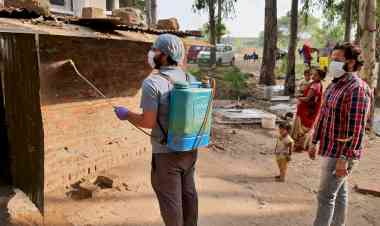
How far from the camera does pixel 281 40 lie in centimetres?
5972

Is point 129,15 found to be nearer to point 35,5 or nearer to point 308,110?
point 35,5

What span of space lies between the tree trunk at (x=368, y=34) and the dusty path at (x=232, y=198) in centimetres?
242

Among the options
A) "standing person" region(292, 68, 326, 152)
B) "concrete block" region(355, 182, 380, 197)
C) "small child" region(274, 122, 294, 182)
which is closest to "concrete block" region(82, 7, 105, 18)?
"small child" region(274, 122, 294, 182)

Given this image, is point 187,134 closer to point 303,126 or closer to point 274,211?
point 274,211

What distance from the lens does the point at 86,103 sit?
5223 mm

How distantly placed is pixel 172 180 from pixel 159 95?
0.67 metres

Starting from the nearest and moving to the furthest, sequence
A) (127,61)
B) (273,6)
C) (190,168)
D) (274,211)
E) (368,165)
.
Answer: (190,168), (274,211), (127,61), (368,165), (273,6)

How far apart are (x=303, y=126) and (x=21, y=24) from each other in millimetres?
5936

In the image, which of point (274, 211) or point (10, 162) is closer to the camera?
point (10, 162)

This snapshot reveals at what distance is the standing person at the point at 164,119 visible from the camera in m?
2.76

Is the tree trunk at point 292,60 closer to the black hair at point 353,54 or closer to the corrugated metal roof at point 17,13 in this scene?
the black hair at point 353,54

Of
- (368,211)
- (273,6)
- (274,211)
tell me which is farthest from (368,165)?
(273,6)

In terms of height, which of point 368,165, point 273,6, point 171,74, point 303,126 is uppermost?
point 273,6

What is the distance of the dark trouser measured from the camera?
2912 millimetres
